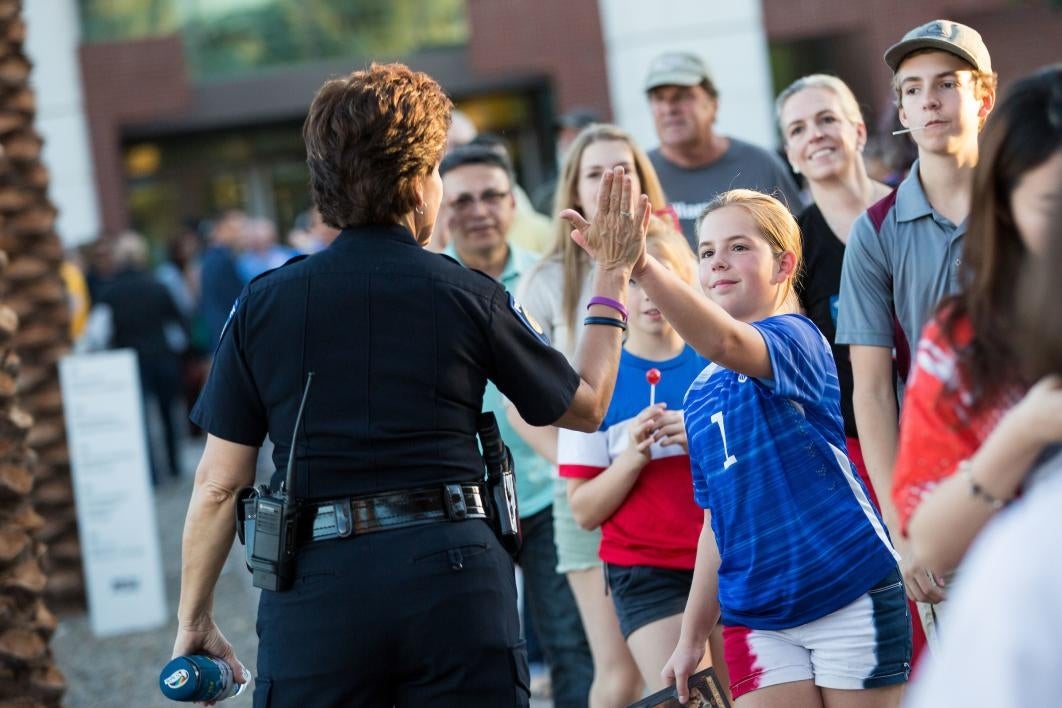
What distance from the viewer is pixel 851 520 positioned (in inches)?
136

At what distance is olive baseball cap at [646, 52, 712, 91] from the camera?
6438 mm

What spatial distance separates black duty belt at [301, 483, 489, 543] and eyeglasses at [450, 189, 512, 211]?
276 cm

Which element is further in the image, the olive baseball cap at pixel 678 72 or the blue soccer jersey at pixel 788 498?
the olive baseball cap at pixel 678 72

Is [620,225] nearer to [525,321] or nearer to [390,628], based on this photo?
[525,321]

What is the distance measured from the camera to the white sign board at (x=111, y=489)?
8.91 metres

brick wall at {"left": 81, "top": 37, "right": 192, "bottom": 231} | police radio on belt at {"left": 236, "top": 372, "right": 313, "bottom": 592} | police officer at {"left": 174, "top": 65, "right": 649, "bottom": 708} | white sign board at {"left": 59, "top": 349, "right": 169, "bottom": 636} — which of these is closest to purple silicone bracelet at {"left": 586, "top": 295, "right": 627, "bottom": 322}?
police officer at {"left": 174, "top": 65, "right": 649, "bottom": 708}

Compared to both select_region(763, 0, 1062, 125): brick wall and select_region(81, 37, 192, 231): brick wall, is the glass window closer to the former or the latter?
select_region(81, 37, 192, 231): brick wall

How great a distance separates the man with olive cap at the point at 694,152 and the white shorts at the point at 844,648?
2659 mm

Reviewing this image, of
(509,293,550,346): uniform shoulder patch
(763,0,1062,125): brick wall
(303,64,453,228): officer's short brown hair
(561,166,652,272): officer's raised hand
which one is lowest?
(509,293,550,346): uniform shoulder patch

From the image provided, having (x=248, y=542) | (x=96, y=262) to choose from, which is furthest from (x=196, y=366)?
(x=248, y=542)

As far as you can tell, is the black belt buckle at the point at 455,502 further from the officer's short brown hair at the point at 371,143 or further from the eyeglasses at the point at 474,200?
the eyeglasses at the point at 474,200

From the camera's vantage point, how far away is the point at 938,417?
2.19 metres

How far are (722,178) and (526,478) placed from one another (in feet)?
5.43

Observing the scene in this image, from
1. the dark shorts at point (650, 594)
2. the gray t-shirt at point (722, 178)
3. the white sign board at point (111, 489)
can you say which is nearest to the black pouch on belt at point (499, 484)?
the dark shorts at point (650, 594)
